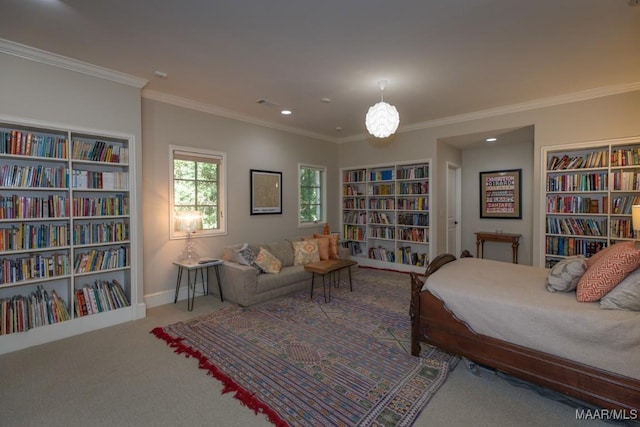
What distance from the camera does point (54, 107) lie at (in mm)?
2941

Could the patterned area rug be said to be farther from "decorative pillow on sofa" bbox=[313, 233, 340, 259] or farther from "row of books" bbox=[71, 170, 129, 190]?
"row of books" bbox=[71, 170, 129, 190]

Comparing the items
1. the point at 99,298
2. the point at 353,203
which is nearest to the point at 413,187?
the point at 353,203

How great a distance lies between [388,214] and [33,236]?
5310 mm

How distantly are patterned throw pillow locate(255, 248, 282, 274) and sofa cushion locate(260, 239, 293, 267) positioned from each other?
32 cm

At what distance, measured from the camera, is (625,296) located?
1862mm

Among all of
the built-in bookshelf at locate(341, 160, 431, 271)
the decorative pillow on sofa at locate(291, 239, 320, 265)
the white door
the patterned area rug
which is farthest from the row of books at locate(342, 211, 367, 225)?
the patterned area rug

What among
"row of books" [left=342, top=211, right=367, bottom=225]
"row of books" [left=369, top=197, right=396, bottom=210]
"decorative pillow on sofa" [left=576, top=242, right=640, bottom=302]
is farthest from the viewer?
"row of books" [left=342, top=211, right=367, bottom=225]

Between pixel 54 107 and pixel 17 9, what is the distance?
96 centimetres

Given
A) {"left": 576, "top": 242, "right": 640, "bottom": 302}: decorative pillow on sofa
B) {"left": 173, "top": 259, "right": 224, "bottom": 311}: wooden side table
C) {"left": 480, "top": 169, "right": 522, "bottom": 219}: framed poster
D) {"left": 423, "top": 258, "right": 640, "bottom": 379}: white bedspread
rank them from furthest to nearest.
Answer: {"left": 480, "top": 169, "right": 522, "bottom": 219}: framed poster → {"left": 173, "top": 259, "right": 224, "bottom": 311}: wooden side table → {"left": 576, "top": 242, "right": 640, "bottom": 302}: decorative pillow on sofa → {"left": 423, "top": 258, "right": 640, "bottom": 379}: white bedspread

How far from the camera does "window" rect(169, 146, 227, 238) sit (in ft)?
13.6

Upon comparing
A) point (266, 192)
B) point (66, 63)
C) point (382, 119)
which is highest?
point (66, 63)

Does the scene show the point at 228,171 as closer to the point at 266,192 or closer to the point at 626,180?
the point at 266,192

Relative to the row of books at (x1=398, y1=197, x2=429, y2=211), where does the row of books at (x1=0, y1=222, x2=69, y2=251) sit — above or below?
below

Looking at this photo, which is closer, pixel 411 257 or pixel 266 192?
pixel 266 192
